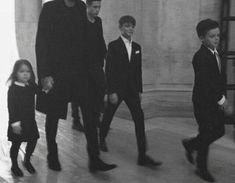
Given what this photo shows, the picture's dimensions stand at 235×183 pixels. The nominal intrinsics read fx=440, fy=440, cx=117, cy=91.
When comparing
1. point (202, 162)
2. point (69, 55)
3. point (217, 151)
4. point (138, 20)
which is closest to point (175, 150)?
point (217, 151)

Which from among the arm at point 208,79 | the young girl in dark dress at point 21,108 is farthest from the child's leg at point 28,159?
the arm at point 208,79

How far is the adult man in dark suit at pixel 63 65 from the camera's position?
439 centimetres

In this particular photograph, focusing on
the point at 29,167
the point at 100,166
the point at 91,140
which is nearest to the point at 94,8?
the point at 91,140

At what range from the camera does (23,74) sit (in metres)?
4.41

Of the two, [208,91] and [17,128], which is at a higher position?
[208,91]

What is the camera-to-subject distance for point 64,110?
457 cm

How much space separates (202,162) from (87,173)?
1173 mm

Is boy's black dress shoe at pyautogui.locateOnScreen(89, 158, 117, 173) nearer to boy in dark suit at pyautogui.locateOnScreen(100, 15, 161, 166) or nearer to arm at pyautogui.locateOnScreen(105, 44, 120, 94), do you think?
boy in dark suit at pyautogui.locateOnScreen(100, 15, 161, 166)

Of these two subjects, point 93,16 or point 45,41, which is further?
point 93,16

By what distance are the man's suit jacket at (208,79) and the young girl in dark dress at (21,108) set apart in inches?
65.3

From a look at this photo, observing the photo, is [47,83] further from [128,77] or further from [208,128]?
[208,128]

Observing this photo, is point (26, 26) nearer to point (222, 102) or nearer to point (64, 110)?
point (64, 110)

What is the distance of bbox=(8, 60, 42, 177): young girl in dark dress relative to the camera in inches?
173

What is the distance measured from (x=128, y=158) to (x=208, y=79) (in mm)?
1435
